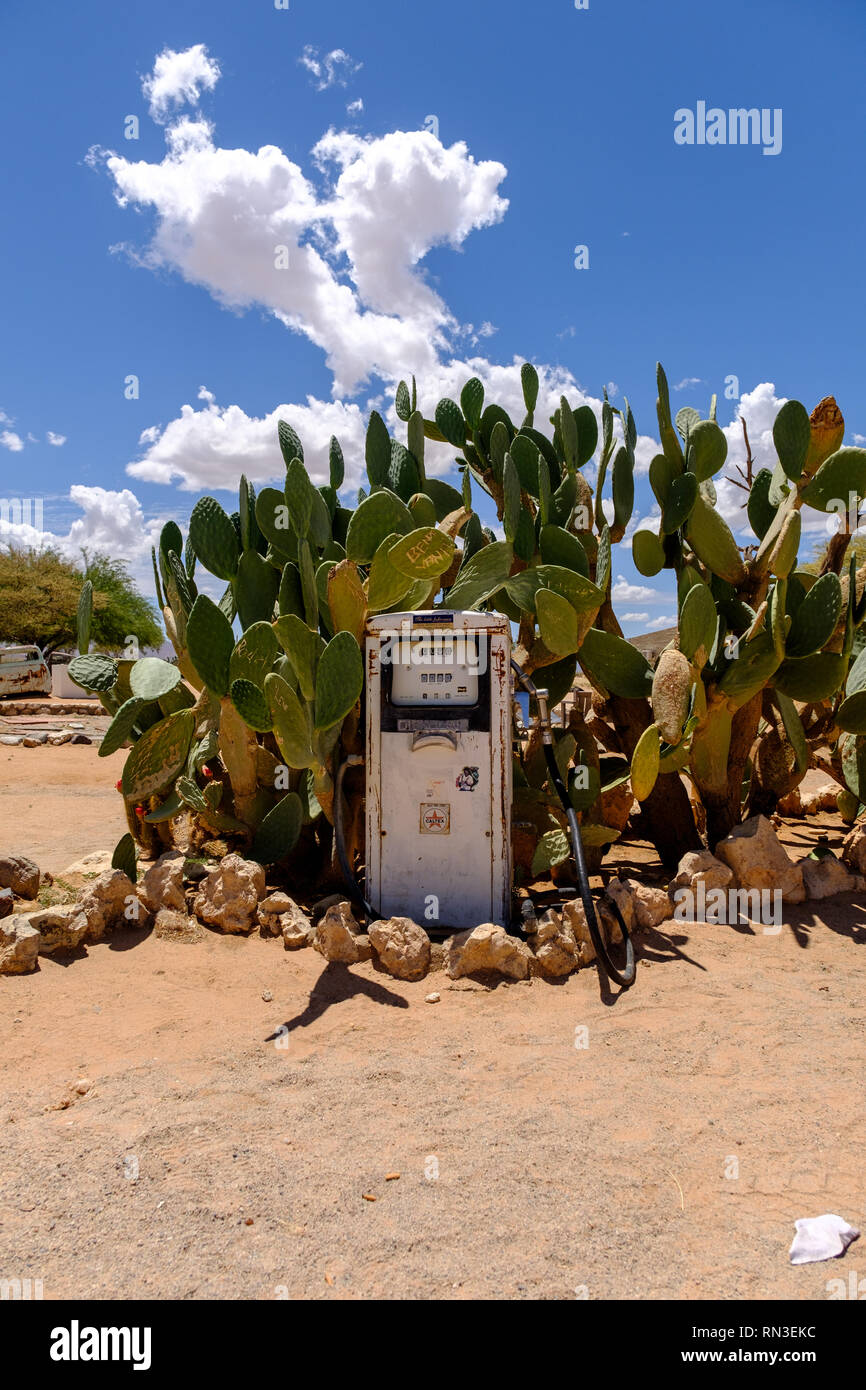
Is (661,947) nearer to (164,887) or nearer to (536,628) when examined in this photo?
(536,628)

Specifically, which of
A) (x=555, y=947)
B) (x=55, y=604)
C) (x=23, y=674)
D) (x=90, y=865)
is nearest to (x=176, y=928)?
(x=90, y=865)

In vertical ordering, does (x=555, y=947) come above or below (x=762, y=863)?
below

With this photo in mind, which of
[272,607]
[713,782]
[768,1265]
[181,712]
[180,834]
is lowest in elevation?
[768,1265]

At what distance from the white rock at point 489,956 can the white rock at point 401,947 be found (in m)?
0.13

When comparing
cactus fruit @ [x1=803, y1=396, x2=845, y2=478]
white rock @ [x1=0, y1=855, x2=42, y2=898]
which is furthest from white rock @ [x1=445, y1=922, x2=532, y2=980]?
cactus fruit @ [x1=803, y1=396, x2=845, y2=478]

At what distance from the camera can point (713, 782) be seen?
4.57 meters

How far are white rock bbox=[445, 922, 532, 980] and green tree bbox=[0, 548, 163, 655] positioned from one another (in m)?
23.8

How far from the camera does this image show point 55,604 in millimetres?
27781

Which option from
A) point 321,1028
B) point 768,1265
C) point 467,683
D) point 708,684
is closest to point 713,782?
point 708,684

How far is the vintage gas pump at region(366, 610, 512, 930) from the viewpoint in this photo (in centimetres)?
371

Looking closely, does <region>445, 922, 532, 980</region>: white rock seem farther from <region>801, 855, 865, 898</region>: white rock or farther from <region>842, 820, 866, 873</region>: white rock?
<region>842, 820, 866, 873</region>: white rock

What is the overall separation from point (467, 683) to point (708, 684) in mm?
1425

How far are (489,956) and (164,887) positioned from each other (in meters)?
1.58

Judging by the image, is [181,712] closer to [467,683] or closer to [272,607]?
[272,607]
